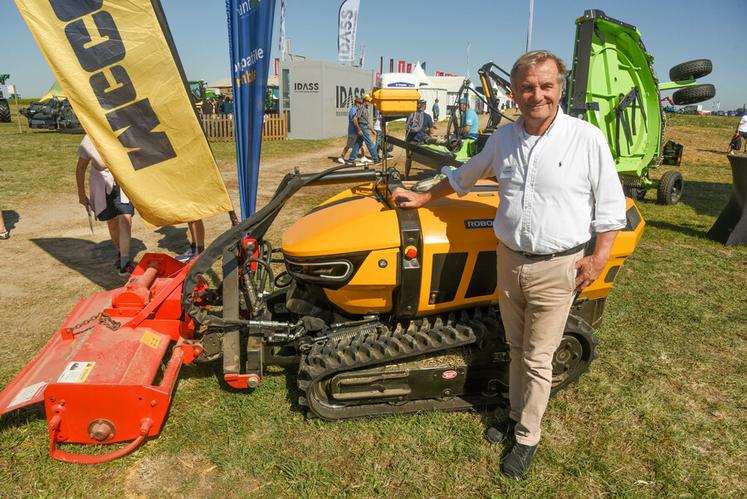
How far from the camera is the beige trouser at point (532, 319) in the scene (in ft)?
8.65

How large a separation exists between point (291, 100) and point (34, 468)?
21.0 metres

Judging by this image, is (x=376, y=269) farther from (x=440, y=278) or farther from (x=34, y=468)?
(x=34, y=468)

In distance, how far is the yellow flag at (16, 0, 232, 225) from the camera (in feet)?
10.9

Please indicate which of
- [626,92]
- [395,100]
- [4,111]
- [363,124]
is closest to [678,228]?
[626,92]

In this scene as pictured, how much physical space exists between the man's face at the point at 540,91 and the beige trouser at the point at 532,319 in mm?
747

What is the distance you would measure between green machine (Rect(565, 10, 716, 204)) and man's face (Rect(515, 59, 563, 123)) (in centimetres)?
625

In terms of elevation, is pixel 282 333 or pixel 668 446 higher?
pixel 282 333

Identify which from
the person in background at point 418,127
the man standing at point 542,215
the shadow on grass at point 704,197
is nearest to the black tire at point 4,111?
the person in background at point 418,127

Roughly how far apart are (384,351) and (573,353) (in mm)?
1372

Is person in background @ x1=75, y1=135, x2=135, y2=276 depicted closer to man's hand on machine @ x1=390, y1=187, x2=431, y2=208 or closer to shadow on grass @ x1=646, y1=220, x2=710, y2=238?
man's hand on machine @ x1=390, y1=187, x2=431, y2=208

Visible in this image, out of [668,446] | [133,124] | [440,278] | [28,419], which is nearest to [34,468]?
[28,419]

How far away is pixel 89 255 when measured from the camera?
6.65m

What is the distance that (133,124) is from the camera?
3.61 m

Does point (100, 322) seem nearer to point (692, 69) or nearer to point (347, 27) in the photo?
point (692, 69)
